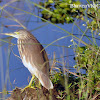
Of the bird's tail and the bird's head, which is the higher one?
the bird's head

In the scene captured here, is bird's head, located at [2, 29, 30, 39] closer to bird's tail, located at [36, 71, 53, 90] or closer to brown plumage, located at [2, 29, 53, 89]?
brown plumage, located at [2, 29, 53, 89]

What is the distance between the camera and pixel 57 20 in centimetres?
390

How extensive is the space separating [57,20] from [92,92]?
203cm

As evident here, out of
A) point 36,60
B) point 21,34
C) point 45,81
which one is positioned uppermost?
point 21,34

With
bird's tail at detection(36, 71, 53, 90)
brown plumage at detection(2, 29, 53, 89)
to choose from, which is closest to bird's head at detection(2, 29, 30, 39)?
brown plumage at detection(2, 29, 53, 89)

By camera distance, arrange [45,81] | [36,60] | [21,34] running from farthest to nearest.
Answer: [21,34] → [36,60] → [45,81]

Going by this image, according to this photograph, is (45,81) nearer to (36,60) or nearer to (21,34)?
(36,60)

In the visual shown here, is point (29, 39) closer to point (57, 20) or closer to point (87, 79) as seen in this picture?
point (87, 79)

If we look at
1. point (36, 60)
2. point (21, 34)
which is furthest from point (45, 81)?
point (21, 34)

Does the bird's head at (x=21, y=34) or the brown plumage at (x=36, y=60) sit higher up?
the bird's head at (x=21, y=34)

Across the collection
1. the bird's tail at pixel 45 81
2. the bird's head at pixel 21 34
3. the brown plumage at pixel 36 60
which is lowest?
the bird's tail at pixel 45 81

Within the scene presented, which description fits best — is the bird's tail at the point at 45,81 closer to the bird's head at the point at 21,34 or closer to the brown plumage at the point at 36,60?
the brown plumage at the point at 36,60

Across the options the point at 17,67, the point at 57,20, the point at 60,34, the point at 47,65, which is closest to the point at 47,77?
the point at 47,65

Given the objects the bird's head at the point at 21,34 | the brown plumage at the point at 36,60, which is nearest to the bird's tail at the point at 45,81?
the brown plumage at the point at 36,60
